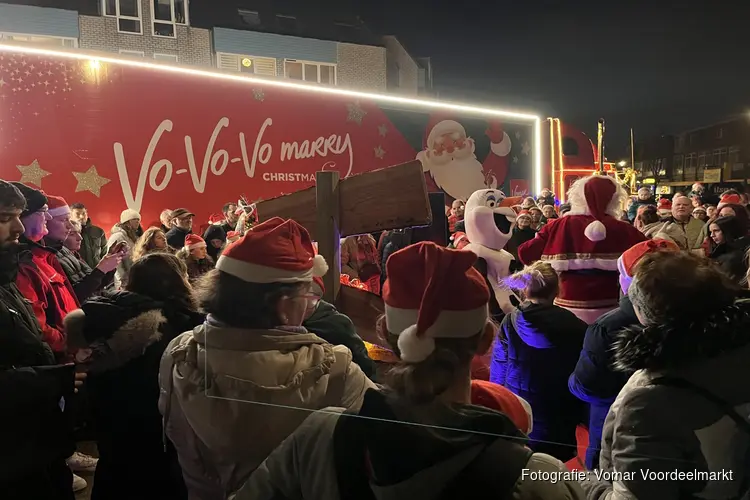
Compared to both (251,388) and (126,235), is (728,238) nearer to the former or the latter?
(251,388)

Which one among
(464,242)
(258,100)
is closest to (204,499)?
(464,242)

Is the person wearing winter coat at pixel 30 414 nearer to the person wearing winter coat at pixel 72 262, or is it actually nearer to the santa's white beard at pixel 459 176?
the person wearing winter coat at pixel 72 262

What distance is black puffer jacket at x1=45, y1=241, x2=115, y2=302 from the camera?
3.93m

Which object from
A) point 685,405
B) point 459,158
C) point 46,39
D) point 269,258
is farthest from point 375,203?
point 46,39

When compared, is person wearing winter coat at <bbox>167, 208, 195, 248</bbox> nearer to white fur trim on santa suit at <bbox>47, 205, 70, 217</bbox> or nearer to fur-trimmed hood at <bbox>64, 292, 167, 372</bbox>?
white fur trim on santa suit at <bbox>47, 205, 70, 217</bbox>

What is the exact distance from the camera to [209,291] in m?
1.68

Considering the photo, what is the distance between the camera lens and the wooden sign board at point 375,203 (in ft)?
7.06

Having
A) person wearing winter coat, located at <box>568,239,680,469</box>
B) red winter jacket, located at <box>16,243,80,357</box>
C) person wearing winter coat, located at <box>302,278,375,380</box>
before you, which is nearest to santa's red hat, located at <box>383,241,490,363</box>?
person wearing winter coat, located at <box>302,278,375,380</box>

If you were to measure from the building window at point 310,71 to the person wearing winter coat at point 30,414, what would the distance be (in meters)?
Result: 17.4

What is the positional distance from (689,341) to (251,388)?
117cm

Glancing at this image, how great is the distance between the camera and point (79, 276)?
4348 millimetres

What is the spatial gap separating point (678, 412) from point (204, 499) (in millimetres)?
1398

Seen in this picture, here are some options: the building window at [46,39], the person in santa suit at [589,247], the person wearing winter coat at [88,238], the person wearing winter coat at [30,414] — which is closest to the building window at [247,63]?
the building window at [46,39]

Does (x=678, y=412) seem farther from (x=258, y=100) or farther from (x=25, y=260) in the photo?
(x=258, y=100)
